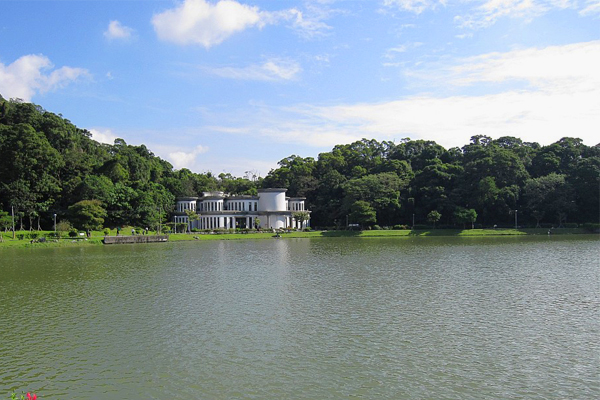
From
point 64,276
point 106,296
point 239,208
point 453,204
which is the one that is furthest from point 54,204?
point 453,204

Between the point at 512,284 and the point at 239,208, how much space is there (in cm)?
6673

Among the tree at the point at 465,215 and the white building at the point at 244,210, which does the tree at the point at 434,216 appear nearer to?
the tree at the point at 465,215

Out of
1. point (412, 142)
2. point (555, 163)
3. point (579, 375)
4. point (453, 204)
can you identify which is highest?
point (412, 142)

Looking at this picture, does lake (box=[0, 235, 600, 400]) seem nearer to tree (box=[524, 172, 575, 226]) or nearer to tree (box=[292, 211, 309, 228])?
tree (box=[524, 172, 575, 226])

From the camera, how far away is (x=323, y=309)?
16.9 metres

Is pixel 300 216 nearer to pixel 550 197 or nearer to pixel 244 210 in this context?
pixel 244 210

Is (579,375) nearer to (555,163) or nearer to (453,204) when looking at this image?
(453,204)

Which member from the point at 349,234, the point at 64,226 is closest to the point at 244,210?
the point at 349,234

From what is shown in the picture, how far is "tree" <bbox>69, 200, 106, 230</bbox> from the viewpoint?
58.2 meters

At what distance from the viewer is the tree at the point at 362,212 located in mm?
69500

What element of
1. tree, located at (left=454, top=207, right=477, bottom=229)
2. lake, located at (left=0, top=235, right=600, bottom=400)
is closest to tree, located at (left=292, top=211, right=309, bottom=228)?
tree, located at (left=454, top=207, right=477, bottom=229)

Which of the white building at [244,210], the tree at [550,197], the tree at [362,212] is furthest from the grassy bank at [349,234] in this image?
the white building at [244,210]

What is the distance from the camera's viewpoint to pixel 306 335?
13.7 metres

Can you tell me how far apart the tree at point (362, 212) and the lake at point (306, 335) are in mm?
43667
